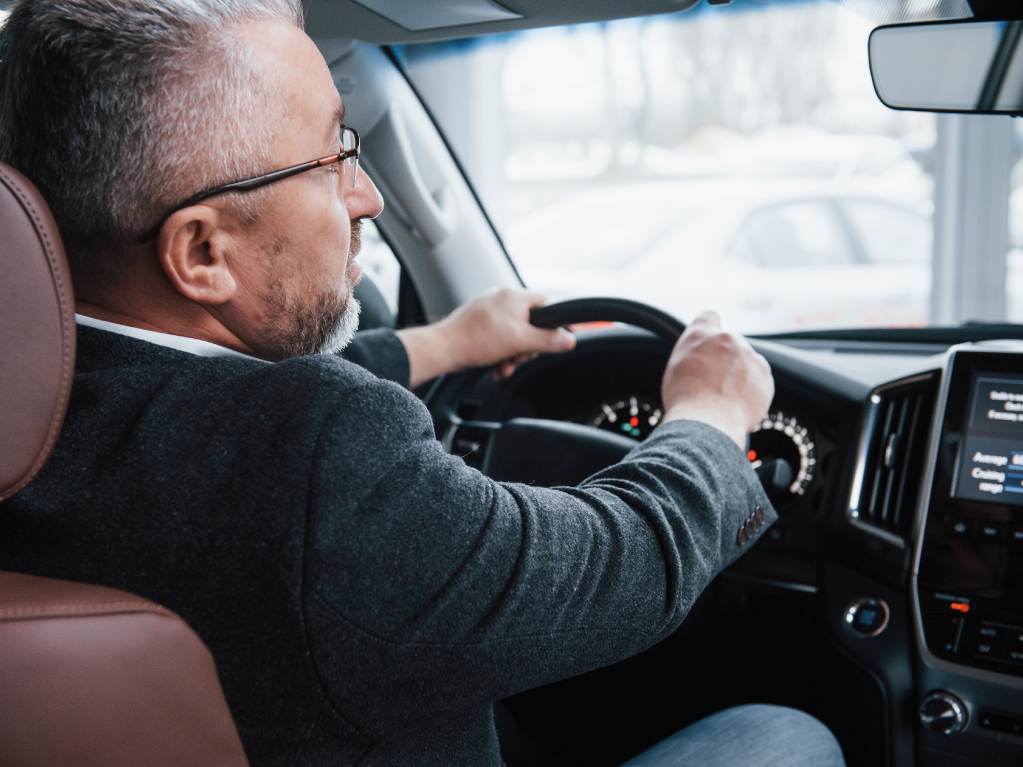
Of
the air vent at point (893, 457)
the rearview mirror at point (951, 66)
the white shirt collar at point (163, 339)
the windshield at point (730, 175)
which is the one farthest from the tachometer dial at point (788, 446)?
the windshield at point (730, 175)

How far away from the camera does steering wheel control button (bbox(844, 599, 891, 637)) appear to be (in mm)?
1559

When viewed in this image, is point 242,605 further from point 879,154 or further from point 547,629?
point 879,154

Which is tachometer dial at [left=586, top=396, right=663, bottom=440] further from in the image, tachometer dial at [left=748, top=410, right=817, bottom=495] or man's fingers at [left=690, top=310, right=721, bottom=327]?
man's fingers at [left=690, top=310, right=721, bottom=327]

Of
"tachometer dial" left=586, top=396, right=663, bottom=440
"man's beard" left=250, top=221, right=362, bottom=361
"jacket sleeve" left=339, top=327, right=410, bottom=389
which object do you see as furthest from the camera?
"tachometer dial" left=586, top=396, right=663, bottom=440

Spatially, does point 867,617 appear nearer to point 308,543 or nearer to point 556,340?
point 556,340

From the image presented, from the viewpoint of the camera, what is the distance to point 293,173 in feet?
3.19

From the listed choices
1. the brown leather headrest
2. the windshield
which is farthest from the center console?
the windshield

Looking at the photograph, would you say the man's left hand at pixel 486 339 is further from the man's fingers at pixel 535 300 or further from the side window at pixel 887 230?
the side window at pixel 887 230

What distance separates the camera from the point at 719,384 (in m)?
1.20

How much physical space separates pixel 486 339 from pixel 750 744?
0.86 metres

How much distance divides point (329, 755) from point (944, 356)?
A: 4.06 feet

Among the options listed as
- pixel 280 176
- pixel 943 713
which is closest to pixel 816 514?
pixel 943 713

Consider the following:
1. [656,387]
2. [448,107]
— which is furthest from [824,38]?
[656,387]

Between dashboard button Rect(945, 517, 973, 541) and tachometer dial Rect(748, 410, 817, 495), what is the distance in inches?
10.9
